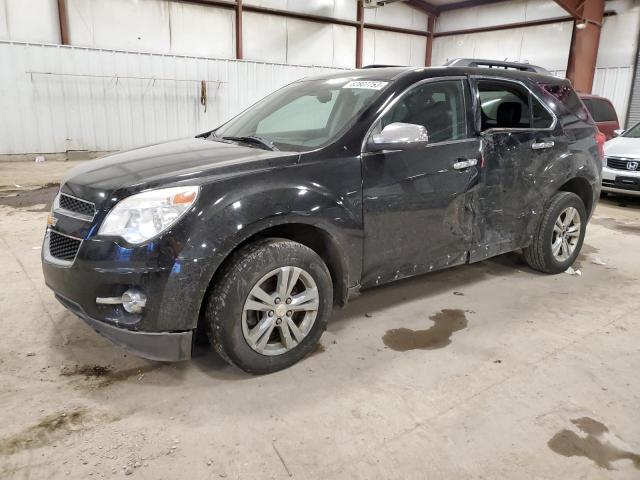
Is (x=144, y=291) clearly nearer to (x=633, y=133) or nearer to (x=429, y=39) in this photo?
(x=633, y=133)

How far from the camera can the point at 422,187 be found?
3.00 metres

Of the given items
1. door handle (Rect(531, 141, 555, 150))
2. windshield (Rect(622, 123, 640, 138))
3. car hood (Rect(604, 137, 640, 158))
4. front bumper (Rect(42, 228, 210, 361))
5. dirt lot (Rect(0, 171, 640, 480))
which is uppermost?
windshield (Rect(622, 123, 640, 138))

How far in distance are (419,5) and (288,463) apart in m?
17.6

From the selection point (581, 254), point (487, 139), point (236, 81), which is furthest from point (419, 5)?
point (487, 139)

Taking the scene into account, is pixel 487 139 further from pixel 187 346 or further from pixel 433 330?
pixel 187 346

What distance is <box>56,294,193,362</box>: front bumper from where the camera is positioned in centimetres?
227

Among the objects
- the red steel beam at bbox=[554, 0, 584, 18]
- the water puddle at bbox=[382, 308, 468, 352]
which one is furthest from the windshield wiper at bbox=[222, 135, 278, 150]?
the red steel beam at bbox=[554, 0, 584, 18]

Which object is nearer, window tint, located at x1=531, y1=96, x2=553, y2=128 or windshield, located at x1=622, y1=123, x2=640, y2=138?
window tint, located at x1=531, y1=96, x2=553, y2=128

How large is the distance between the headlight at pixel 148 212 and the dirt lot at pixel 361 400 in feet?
2.66

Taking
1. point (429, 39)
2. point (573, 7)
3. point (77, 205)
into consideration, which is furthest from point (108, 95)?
point (573, 7)

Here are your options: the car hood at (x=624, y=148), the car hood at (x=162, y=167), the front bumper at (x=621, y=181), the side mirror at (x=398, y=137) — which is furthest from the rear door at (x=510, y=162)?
the car hood at (x=624, y=148)

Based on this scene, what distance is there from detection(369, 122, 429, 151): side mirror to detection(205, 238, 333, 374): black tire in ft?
2.28

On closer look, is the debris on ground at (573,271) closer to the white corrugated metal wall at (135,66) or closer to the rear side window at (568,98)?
the rear side window at (568,98)

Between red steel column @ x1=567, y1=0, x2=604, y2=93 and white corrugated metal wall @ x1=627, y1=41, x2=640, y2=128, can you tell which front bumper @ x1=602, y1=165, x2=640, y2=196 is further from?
white corrugated metal wall @ x1=627, y1=41, x2=640, y2=128
